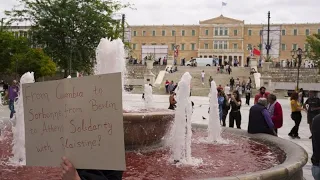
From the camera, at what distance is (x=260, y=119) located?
8.44 m

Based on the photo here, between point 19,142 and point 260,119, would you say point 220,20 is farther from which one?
point 19,142

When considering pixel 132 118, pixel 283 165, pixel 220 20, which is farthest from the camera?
pixel 220 20

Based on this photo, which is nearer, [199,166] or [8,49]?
[199,166]

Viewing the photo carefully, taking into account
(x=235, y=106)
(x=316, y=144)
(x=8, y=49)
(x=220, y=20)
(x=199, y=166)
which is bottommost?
Result: (x=199, y=166)

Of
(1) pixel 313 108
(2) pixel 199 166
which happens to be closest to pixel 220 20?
(1) pixel 313 108

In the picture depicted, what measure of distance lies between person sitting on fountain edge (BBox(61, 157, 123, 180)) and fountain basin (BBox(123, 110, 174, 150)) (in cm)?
439

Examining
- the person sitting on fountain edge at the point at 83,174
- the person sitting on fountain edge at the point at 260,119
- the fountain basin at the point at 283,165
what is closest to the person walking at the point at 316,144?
the fountain basin at the point at 283,165

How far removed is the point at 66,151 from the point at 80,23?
80.4 ft

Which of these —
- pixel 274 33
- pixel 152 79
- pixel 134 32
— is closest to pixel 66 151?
pixel 152 79

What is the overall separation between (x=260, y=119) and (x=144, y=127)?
8.18 ft

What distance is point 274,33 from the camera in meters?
60.4

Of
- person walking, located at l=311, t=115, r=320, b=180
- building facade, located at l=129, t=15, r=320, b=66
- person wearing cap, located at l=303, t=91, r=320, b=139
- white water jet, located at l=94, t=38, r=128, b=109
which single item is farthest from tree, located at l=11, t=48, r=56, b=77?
building facade, located at l=129, t=15, r=320, b=66

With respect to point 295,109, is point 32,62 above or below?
above

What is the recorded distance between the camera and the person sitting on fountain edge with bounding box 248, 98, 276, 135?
318 inches
